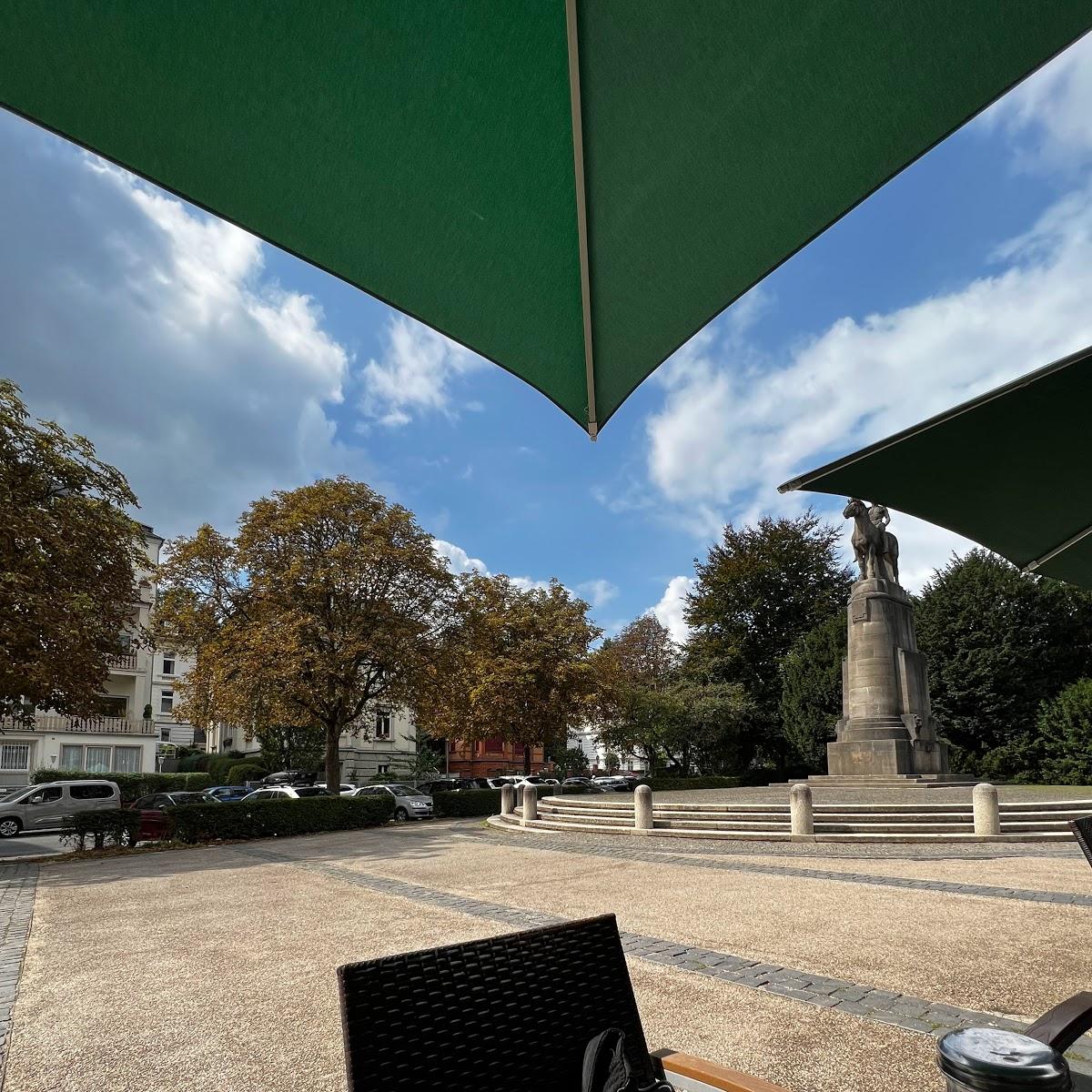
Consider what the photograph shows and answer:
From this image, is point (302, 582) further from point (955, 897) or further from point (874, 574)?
point (955, 897)

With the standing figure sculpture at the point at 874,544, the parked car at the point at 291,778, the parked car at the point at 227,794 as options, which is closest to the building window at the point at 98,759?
the parked car at the point at 291,778

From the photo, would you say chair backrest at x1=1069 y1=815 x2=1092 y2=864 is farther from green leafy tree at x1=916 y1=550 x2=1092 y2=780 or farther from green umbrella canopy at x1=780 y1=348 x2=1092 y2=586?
green leafy tree at x1=916 y1=550 x2=1092 y2=780

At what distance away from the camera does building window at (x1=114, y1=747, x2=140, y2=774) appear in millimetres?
41906

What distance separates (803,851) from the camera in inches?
524

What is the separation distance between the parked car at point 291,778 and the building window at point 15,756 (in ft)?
37.7

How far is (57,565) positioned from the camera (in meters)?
17.2

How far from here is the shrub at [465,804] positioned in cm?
2695

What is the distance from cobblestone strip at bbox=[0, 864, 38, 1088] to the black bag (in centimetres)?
394

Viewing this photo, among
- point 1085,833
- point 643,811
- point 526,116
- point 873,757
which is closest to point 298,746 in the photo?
point 643,811

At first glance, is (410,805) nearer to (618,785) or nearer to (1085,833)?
(618,785)

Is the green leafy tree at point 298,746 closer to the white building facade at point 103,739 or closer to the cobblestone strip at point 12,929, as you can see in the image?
the white building facade at point 103,739

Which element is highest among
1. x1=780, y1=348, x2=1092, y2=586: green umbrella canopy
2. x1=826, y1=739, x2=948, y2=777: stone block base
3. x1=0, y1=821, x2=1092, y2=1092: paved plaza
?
x1=780, y1=348, x2=1092, y2=586: green umbrella canopy

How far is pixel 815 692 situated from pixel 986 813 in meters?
20.4

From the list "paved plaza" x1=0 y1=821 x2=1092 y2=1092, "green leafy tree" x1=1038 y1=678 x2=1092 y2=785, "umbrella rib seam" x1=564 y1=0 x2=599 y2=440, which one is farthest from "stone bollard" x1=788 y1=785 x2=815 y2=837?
"green leafy tree" x1=1038 y1=678 x2=1092 y2=785
